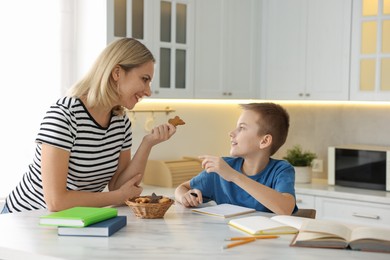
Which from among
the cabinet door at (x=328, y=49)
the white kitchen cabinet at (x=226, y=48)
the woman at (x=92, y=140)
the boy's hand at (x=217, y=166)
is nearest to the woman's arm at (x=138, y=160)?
the woman at (x=92, y=140)

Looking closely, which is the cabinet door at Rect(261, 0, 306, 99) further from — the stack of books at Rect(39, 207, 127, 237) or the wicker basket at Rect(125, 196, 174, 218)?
the stack of books at Rect(39, 207, 127, 237)

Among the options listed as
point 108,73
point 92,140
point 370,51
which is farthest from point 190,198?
point 370,51

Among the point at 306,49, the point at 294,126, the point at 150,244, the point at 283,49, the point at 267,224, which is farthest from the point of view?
the point at 294,126

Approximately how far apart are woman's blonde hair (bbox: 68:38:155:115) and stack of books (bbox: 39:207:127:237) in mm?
537

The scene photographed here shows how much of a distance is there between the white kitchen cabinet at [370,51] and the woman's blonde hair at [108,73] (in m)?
2.27

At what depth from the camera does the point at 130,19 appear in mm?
3969

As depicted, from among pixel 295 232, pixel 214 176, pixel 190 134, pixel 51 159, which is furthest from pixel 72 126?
pixel 190 134

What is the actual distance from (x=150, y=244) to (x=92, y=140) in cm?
69

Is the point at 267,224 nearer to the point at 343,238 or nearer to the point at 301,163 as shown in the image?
the point at 343,238

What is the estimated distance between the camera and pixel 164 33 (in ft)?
13.8

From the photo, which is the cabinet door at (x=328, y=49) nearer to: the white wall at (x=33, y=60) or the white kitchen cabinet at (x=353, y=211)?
the white kitchen cabinet at (x=353, y=211)

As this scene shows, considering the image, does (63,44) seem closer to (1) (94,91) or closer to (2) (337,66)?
(1) (94,91)

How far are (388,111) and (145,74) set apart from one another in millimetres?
2565

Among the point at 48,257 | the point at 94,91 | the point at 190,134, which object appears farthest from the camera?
the point at 190,134
